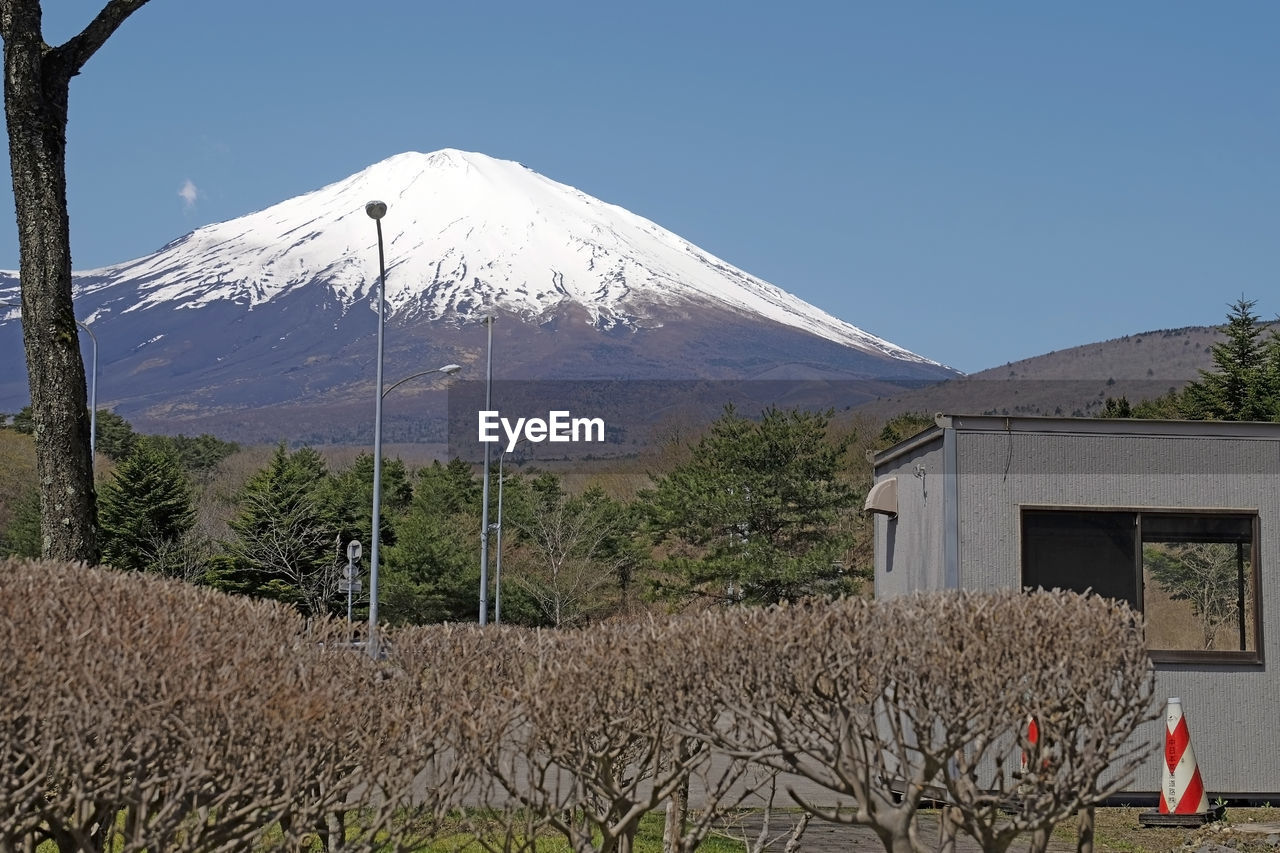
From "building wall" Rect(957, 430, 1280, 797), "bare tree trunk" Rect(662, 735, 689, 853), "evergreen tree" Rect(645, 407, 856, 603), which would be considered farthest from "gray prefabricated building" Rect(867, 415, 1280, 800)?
"evergreen tree" Rect(645, 407, 856, 603)

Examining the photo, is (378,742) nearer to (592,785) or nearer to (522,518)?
(592,785)

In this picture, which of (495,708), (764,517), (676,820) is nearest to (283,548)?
(764,517)

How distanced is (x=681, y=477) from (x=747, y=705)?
39.7m

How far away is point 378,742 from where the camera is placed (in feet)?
16.6

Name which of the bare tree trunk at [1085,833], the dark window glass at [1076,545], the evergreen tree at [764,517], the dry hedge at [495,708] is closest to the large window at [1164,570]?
the dark window glass at [1076,545]

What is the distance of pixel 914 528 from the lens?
1263cm

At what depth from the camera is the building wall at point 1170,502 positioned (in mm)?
11484

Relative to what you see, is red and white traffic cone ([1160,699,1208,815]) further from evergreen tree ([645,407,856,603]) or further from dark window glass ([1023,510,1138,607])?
evergreen tree ([645,407,856,603])

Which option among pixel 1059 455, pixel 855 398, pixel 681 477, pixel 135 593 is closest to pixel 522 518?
pixel 681 477

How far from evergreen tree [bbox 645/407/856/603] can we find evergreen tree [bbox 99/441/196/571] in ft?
51.8

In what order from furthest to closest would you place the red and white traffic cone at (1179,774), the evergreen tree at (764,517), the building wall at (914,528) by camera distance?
the evergreen tree at (764,517)
the building wall at (914,528)
the red and white traffic cone at (1179,774)

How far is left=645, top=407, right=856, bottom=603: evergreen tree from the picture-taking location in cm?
3891

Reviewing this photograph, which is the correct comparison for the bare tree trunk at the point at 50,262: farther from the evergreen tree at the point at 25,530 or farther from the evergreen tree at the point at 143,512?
the evergreen tree at the point at 25,530

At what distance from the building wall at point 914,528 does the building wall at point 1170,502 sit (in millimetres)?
344
